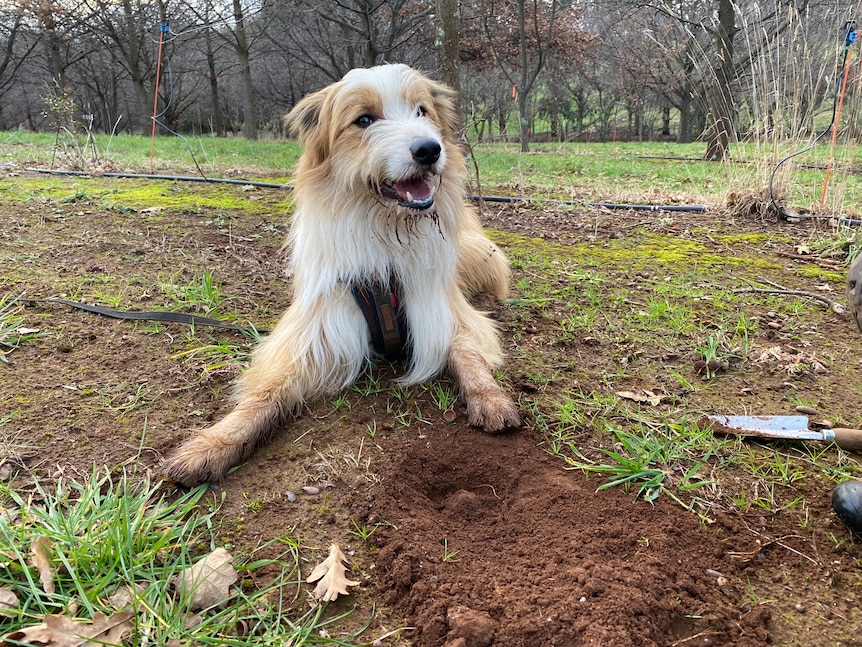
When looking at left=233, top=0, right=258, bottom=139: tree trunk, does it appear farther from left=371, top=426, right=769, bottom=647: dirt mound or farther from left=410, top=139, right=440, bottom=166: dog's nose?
left=371, top=426, right=769, bottom=647: dirt mound

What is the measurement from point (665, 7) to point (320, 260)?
18294mm

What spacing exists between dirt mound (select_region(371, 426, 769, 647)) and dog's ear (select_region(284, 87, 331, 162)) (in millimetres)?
1822

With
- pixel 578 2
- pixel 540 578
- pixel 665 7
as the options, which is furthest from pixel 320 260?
pixel 578 2

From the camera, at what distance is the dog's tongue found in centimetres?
279

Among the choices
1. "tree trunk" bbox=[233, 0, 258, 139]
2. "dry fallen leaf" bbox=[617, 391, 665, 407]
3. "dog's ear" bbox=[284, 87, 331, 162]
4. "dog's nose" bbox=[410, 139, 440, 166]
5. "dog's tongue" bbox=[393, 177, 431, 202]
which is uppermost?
"tree trunk" bbox=[233, 0, 258, 139]

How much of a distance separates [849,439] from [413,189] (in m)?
2.26

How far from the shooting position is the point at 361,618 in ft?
5.42

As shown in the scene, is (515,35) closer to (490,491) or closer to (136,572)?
(490,491)

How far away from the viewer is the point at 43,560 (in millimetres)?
1614

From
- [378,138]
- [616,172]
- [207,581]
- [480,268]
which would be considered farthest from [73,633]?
[616,172]

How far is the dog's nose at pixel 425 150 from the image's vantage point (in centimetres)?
265

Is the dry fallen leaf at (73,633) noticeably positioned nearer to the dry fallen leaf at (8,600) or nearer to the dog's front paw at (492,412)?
the dry fallen leaf at (8,600)

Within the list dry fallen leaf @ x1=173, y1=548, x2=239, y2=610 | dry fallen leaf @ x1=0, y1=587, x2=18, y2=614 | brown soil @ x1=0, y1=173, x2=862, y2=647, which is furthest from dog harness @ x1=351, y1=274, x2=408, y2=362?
dry fallen leaf @ x1=0, y1=587, x2=18, y2=614

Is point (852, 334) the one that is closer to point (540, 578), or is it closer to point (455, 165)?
point (455, 165)
